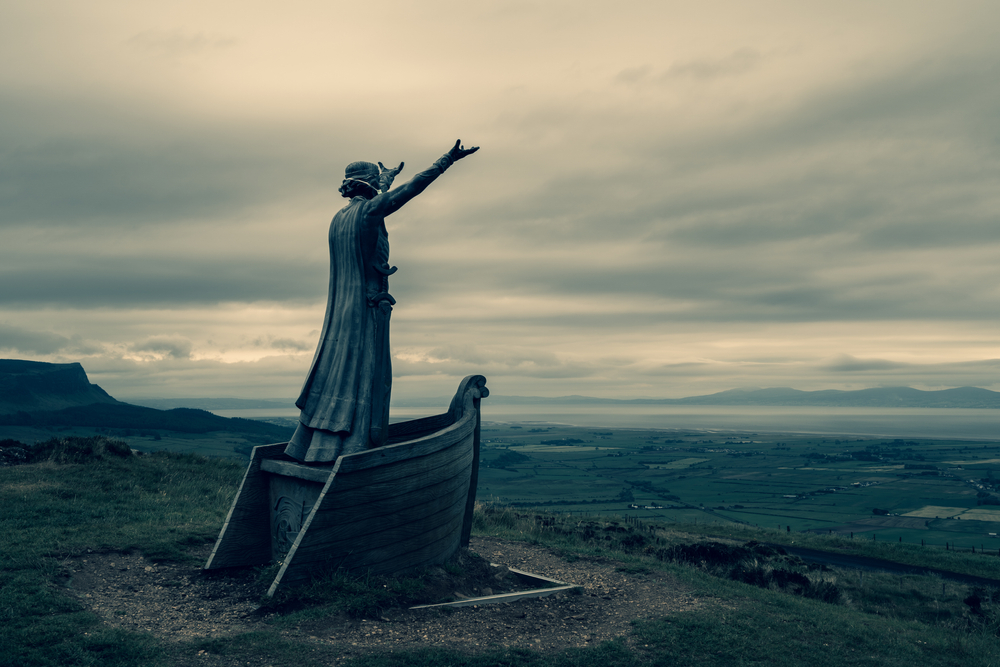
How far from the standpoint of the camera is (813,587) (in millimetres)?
14383

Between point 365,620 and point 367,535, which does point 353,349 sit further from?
point 365,620

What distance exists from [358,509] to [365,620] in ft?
4.89

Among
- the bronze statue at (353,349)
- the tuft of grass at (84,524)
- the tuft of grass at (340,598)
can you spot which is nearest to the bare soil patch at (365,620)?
the tuft of grass at (340,598)

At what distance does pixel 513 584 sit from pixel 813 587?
24.3 ft

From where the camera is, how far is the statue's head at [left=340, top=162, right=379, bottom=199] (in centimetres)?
1115

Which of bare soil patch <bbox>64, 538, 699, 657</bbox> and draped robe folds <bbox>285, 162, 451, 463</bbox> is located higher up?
draped robe folds <bbox>285, 162, 451, 463</bbox>

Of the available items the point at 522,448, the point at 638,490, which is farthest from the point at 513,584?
the point at 522,448

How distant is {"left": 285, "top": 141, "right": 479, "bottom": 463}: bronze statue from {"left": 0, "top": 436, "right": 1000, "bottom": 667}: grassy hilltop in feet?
7.61

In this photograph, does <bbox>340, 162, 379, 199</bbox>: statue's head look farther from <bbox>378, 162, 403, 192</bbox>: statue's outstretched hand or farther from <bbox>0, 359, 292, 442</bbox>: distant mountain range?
<bbox>0, 359, 292, 442</bbox>: distant mountain range

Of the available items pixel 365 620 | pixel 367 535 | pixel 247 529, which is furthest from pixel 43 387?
pixel 365 620

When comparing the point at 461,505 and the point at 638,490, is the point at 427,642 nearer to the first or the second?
the point at 461,505

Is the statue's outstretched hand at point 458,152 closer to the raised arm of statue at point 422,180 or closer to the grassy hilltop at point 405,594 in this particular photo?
the raised arm of statue at point 422,180

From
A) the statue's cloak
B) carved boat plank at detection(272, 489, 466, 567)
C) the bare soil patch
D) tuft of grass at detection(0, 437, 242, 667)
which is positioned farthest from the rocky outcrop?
carved boat plank at detection(272, 489, 466, 567)

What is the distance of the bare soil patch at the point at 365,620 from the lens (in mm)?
8133
